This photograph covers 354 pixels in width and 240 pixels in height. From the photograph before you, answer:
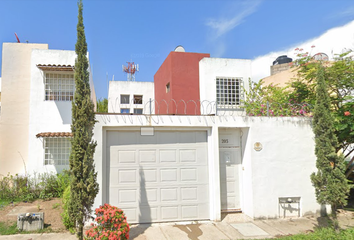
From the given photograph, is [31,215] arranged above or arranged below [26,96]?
below

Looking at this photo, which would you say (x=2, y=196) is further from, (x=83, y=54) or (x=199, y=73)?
(x=199, y=73)

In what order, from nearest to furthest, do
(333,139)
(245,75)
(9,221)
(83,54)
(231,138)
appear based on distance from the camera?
(83,54), (333,139), (9,221), (231,138), (245,75)

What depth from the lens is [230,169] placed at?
7.71m

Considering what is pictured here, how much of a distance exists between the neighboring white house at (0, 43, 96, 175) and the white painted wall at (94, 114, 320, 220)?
4929 mm

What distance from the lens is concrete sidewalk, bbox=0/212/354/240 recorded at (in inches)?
234

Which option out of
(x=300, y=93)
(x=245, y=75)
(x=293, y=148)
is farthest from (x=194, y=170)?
(x=245, y=75)

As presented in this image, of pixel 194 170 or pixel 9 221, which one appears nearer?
pixel 9 221

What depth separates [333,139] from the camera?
19.5 feet

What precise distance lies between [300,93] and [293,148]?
2.66m

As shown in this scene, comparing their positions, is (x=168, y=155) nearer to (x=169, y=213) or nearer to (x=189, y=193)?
(x=189, y=193)

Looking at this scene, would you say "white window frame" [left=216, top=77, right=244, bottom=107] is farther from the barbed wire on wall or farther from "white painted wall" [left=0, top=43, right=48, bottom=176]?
"white painted wall" [left=0, top=43, right=48, bottom=176]

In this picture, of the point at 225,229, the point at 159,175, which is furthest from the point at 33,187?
the point at 225,229

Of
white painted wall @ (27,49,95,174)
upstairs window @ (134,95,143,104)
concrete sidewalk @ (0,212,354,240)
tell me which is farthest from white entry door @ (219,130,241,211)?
upstairs window @ (134,95,143,104)

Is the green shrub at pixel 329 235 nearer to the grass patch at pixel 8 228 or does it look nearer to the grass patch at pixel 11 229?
the grass patch at pixel 11 229
